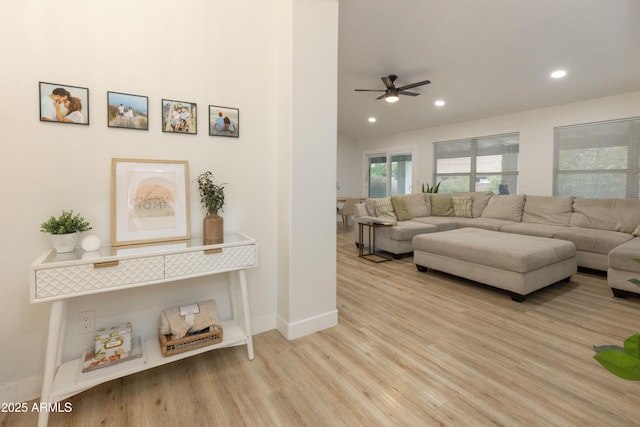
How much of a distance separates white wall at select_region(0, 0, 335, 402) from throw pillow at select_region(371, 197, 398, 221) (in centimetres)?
277

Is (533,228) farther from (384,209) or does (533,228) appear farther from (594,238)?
(384,209)

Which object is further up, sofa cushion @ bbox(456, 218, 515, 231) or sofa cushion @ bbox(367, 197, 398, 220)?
sofa cushion @ bbox(367, 197, 398, 220)

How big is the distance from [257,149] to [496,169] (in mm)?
5427

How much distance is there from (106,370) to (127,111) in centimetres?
138

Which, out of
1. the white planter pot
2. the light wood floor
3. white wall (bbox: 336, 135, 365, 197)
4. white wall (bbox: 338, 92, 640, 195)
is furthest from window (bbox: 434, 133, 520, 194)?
the white planter pot

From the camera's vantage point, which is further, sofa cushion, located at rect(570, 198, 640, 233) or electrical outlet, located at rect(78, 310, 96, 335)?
sofa cushion, located at rect(570, 198, 640, 233)

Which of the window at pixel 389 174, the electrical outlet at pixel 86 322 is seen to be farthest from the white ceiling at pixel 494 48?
the electrical outlet at pixel 86 322

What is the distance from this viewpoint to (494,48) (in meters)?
3.50

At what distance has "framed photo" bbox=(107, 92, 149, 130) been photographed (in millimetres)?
1684

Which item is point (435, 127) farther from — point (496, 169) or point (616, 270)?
point (616, 270)

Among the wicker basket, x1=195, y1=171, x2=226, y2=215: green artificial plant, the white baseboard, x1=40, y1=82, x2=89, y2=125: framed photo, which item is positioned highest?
x1=40, y1=82, x2=89, y2=125: framed photo

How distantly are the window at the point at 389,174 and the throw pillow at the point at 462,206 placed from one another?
204 cm

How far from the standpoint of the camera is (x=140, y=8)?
5.65ft

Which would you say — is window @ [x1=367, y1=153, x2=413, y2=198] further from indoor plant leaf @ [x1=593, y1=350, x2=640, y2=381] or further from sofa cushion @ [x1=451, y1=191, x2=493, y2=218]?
indoor plant leaf @ [x1=593, y1=350, x2=640, y2=381]
